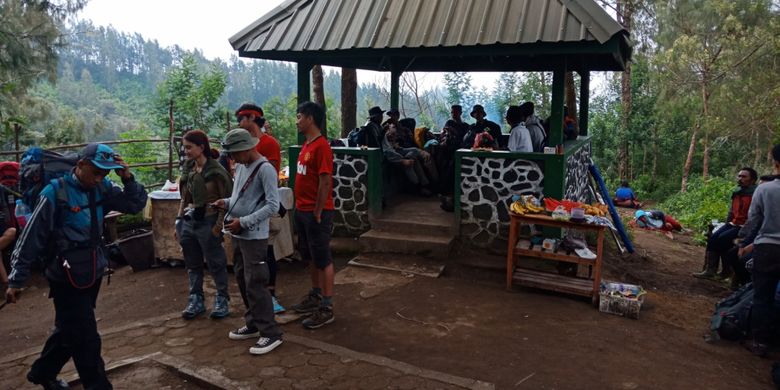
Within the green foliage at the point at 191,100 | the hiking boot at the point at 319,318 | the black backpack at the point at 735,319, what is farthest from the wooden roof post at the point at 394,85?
the green foliage at the point at 191,100

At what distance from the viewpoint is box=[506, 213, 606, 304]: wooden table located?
19.0 feet

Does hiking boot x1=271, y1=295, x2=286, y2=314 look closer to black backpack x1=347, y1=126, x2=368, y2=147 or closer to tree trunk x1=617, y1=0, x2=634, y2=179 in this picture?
black backpack x1=347, y1=126, x2=368, y2=147

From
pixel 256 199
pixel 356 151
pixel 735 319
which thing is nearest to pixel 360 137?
pixel 356 151

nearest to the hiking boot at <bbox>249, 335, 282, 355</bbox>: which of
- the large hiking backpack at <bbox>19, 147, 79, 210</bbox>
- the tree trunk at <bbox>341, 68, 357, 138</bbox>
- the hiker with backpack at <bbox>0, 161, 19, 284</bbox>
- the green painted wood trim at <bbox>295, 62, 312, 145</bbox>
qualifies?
the large hiking backpack at <bbox>19, 147, 79, 210</bbox>

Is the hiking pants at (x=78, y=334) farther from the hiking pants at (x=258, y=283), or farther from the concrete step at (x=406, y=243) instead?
the concrete step at (x=406, y=243)

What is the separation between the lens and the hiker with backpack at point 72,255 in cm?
345

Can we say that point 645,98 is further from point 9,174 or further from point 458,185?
point 9,174

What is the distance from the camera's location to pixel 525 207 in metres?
6.23

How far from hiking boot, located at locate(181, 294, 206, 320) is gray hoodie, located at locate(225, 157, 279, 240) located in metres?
1.38

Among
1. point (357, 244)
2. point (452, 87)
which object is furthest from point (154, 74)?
point (357, 244)

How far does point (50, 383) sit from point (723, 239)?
790cm

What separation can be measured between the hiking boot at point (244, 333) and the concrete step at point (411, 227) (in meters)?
3.00

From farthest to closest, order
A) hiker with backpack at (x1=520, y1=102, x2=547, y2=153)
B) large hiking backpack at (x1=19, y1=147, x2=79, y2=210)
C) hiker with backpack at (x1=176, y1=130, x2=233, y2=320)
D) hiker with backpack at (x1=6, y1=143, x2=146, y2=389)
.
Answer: hiker with backpack at (x1=520, y1=102, x2=547, y2=153), hiker with backpack at (x1=176, y1=130, x2=233, y2=320), large hiking backpack at (x1=19, y1=147, x2=79, y2=210), hiker with backpack at (x1=6, y1=143, x2=146, y2=389)

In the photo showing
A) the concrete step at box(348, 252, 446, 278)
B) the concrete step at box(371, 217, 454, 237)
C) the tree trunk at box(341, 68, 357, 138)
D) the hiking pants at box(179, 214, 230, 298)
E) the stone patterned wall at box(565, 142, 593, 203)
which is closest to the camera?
the hiking pants at box(179, 214, 230, 298)
